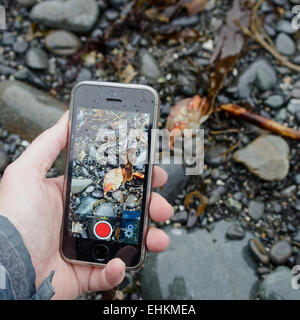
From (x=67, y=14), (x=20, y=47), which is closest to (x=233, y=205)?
(x=67, y=14)

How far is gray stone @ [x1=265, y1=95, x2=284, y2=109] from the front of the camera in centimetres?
323

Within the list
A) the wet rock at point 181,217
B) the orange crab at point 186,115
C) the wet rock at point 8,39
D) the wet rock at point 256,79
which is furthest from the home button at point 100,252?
the wet rock at point 8,39

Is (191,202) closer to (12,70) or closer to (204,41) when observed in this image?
(204,41)

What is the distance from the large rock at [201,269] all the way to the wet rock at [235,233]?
0.04 metres

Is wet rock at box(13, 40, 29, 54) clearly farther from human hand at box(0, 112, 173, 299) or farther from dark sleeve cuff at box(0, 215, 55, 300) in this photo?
dark sleeve cuff at box(0, 215, 55, 300)

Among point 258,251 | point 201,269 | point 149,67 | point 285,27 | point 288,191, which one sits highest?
point 285,27

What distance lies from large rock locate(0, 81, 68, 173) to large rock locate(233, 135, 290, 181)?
62.1 inches

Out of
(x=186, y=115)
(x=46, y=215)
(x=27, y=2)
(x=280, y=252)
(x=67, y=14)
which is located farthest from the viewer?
(x=27, y=2)

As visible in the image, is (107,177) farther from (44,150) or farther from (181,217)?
(181,217)

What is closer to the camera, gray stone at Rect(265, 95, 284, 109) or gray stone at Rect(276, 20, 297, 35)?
gray stone at Rect(265, 95, 284, 109)

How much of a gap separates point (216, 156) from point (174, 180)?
426mm

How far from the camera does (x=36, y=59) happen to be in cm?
338

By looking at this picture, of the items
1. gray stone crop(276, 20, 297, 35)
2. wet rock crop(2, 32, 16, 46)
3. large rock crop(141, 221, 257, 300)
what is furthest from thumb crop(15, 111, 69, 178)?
gray stone crop(276, 20, 297, 35)

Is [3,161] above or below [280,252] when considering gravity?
above
